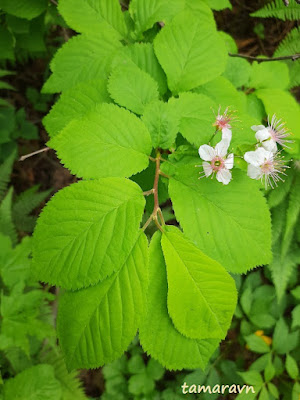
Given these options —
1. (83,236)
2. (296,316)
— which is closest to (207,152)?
(83,236)

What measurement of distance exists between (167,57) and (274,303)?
1.94m

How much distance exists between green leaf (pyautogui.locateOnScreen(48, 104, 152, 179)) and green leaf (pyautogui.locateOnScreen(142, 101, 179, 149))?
0.16 feet

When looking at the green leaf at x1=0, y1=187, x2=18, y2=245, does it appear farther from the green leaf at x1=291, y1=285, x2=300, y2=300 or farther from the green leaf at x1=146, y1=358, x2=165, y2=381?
the green leaf at x1=291, y1=285, x2=300, y2=300

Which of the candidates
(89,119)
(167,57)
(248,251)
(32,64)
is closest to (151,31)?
(167,57)

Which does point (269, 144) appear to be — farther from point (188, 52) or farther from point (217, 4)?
point (217, 4)

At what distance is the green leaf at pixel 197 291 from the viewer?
2.88 feet

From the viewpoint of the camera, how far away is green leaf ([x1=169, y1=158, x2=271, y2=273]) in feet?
3.05

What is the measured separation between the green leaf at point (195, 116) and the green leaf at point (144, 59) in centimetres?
16

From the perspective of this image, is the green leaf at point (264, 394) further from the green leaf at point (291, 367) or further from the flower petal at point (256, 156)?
the flower petal at point (256, 156)

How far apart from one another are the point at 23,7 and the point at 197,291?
1.53m

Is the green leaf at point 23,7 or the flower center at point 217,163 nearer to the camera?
the flower center at point 217,163

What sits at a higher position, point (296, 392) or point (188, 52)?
point (188, 52)

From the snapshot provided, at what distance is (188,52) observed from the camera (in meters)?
1.17

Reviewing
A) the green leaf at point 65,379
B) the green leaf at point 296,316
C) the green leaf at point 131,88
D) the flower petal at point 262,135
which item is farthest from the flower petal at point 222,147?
the green leaf at point 65,379
